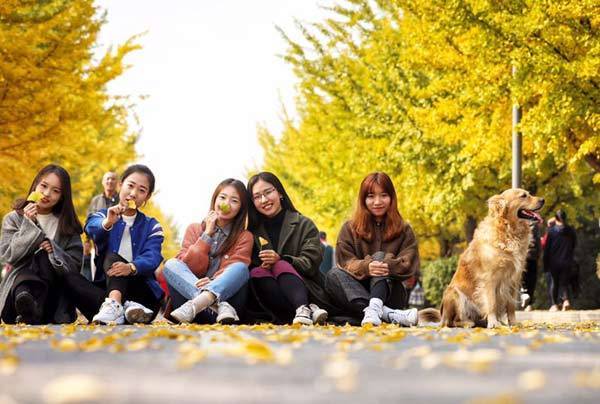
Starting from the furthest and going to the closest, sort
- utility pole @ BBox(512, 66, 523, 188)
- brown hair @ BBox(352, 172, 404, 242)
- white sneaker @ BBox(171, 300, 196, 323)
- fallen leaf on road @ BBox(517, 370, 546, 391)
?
utility pole @ BBox(512, 66, 523, 188) → brown hair @ BBox(352, 172, 404, 242) → white sneaker @ BBox(171, 300, 196, 323) → fallen leaf on road @ BBox(517, 370, 546, 391)

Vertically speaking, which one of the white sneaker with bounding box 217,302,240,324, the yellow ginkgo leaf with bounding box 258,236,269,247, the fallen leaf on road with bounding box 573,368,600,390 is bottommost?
the white sneaker with bounding box 217,302,240,324

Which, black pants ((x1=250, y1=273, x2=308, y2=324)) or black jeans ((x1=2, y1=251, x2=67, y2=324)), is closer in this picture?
black jeans ((x1=2, y1=251, x2=67, y2=324))

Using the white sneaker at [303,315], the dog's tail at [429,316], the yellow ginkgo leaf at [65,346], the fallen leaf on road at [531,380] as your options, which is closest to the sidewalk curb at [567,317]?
the dog's tail at [429,316]

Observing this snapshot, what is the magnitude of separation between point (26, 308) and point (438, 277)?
16386 millimetres

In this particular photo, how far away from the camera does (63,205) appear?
32.0 ft

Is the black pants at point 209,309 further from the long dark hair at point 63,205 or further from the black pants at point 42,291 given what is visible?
the long dark hair at point 63,205

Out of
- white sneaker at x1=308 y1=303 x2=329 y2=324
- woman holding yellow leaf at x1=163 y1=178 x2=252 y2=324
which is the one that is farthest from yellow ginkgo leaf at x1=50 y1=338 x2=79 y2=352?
white sneaker at x1=308 y1=303 x2=329 y2=324

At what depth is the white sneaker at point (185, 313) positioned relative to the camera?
28.6 feet

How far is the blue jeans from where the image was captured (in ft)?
29.7

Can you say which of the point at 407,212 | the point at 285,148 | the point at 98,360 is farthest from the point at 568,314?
the point at 285,148

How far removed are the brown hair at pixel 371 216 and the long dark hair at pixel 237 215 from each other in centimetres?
102

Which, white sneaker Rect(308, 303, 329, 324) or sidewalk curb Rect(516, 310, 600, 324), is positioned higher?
white sneaker Rect(308, 303, 329, 324)

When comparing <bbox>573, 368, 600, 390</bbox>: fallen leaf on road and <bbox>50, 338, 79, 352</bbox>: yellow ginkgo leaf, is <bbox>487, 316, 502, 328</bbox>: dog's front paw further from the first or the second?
<bbox>573, 368, 600, 390</bbox>: fallen leaf on road

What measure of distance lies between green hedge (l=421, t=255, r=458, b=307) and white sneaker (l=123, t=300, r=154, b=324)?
49.8 ft
